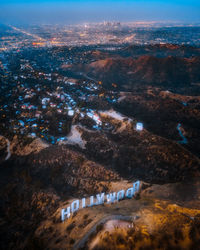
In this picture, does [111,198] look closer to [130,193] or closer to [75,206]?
[130,193]

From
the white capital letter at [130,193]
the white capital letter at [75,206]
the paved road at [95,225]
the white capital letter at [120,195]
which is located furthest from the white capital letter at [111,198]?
the paved road at [95,225]

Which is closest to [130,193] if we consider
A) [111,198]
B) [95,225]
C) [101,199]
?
[111,198]

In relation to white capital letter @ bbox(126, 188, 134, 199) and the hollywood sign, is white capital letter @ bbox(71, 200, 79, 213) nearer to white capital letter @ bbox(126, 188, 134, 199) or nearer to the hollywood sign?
the hollywood sign

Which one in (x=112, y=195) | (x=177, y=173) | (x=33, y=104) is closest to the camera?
(x=112, y=195)

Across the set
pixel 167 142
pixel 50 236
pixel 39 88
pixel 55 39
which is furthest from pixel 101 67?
pixel 55 39

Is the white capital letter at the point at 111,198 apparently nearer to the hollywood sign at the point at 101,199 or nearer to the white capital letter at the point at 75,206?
the hollywood sign at the point at 101,199

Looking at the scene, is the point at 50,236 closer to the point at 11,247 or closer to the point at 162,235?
the point at 11,247

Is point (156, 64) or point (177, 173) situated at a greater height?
point (156, 64)

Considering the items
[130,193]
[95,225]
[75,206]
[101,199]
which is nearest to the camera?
[95,225]
